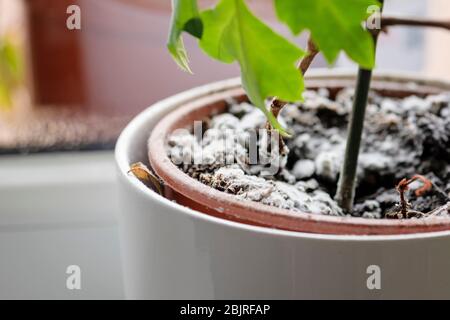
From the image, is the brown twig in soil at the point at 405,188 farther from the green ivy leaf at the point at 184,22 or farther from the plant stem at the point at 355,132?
the green ivy leaf at the point at 184,22

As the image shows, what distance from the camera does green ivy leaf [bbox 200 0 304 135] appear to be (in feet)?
1.38

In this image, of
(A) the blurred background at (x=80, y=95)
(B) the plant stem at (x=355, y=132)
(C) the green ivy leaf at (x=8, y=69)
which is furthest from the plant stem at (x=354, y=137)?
(C) the green ivy leaf at (x=8, y=69)

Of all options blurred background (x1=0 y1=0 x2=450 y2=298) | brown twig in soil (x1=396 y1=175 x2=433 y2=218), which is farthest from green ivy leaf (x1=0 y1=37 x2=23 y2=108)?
brown twig in soil (x1=396 y1=175 x2=433 y2=218)

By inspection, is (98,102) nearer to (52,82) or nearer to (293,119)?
(52,82)

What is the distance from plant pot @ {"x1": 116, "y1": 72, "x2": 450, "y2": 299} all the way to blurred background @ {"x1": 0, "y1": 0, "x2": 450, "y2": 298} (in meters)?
0.35

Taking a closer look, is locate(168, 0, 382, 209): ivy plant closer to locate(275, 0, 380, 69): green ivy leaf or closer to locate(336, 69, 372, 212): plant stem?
locate(275, 0, 380, 69): green ivy leaf

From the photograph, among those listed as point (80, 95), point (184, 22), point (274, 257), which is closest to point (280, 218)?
point (274, 257)

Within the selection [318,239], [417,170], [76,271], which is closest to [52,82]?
[76,271]

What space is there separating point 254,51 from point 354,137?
144 millimetres

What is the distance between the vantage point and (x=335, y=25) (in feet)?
1.29

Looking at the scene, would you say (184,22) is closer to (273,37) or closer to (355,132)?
(273,37)
